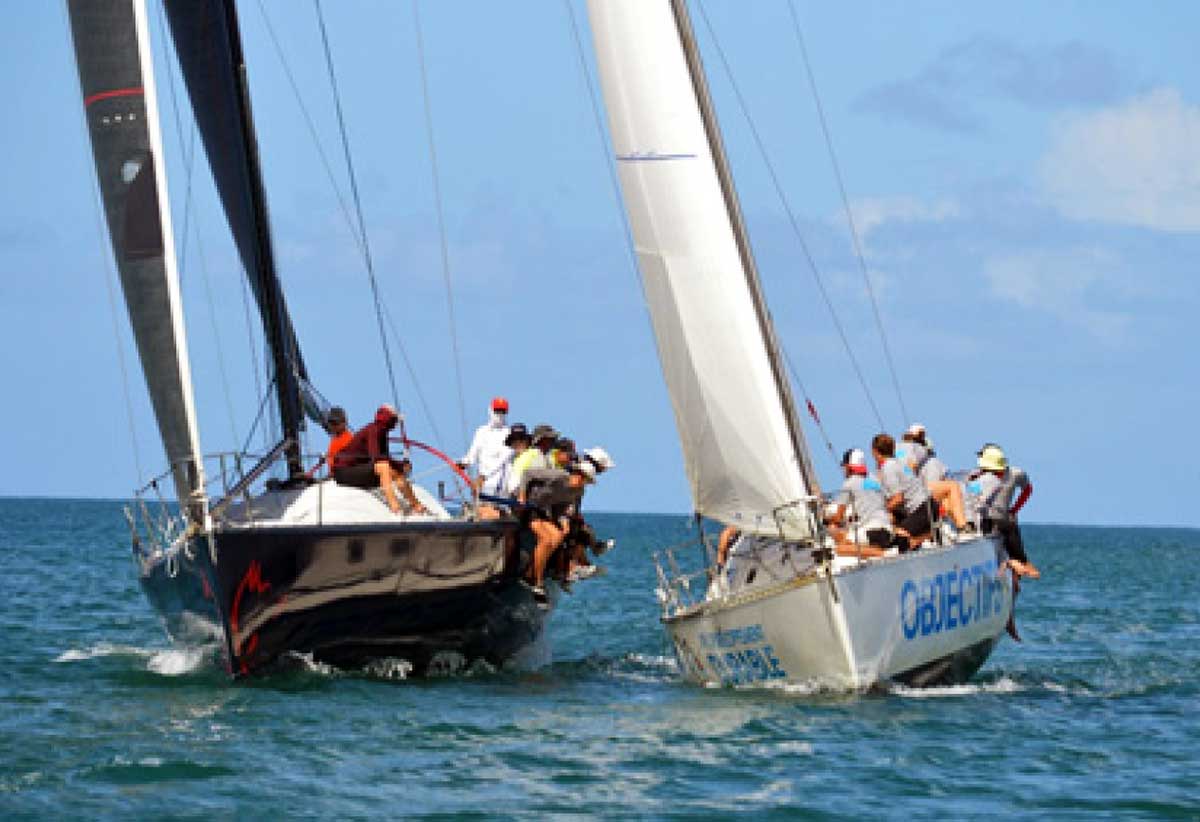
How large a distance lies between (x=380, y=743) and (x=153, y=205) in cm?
554

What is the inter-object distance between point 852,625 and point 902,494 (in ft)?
7.47

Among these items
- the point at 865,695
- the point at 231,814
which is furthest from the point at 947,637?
the point at 231,814

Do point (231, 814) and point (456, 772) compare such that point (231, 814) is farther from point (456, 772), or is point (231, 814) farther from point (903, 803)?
point (903, 803)

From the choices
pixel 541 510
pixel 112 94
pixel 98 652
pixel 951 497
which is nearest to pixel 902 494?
pixel 951 497

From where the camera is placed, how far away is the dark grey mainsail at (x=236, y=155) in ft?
58.9

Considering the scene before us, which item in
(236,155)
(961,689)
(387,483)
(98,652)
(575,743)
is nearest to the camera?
(575,743)

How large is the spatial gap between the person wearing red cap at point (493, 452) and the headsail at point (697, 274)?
2365 millimetres

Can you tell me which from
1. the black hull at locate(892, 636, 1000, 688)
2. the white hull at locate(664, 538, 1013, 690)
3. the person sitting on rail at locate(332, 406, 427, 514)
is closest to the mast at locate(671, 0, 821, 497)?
the white hull at locate(664, 538, 1013, 690)

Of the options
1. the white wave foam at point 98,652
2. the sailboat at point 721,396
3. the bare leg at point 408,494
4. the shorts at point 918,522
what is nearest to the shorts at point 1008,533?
the sailboat at point 721,396

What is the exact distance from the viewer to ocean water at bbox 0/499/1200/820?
11328 mm

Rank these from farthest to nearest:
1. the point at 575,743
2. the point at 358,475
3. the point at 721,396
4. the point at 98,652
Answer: the point at 98,652 → the point at 358,475 → the point at 721,396 → the point at 575,743

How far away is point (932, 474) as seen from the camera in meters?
16.8

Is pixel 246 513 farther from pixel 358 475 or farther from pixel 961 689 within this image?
pixel 961 689

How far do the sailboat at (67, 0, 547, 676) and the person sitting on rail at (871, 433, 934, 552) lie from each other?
9.46ft
